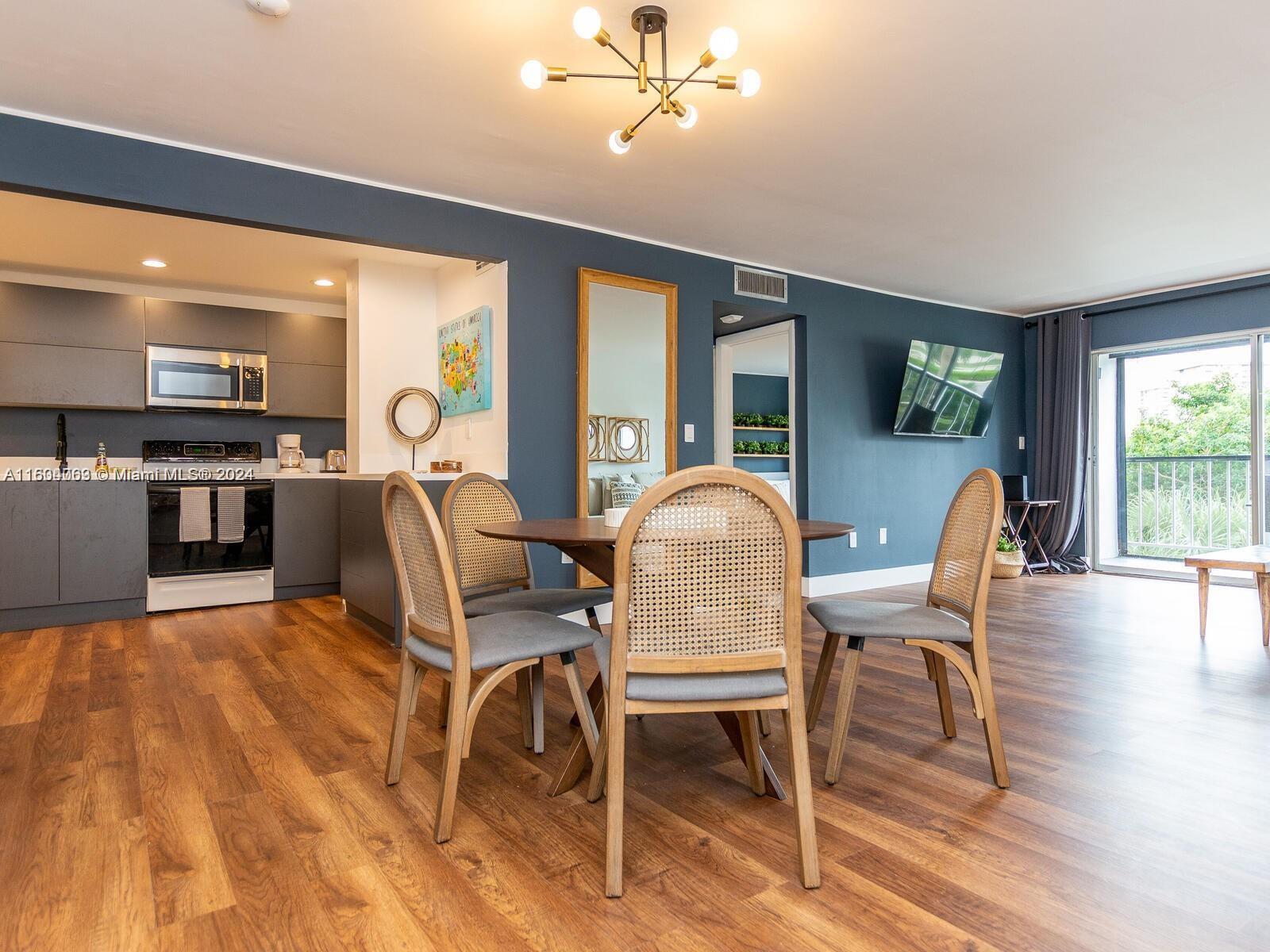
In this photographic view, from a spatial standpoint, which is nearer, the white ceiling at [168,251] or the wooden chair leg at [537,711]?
the wooden chair leg at [537,711]

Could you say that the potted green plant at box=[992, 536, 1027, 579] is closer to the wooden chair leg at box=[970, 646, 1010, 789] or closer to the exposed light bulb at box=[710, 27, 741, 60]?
the wooden chair leg at box=[970, 646, 1010, 789]

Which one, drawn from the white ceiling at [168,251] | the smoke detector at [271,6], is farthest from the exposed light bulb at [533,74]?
the white ceiling at [168,251]

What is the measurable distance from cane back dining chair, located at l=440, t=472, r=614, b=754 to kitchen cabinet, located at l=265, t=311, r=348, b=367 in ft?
10.9

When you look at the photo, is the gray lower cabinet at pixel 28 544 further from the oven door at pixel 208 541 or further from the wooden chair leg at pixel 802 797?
the wooden chair leg at pixel 802 797

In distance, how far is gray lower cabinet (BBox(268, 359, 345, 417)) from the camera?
18.7 ft

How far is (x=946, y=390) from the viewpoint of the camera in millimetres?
6129

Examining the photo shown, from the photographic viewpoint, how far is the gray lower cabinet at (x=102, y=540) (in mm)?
4332

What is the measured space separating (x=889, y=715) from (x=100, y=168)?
378 cm

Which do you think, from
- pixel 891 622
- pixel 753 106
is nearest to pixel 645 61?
pixel 753 106

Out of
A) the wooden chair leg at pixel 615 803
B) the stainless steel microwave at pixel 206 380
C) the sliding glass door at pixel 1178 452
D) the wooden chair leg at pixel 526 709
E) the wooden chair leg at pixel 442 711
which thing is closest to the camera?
the wooden chair leg at pixel 615 803

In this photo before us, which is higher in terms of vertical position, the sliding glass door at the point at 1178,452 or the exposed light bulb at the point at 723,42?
the exposed light bulb at the point at 723,42

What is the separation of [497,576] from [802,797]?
60.0 inches

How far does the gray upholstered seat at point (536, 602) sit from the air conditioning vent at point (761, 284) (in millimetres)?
3045

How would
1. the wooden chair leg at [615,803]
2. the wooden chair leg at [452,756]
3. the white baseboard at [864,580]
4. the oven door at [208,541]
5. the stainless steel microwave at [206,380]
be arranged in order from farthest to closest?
the white baseboard at [864,580] → the stainless steel microwave at [206,380] → the oven door at [208,541] → the wooden chair leg at [452,756] → the wooden chair leg at [615,803]
